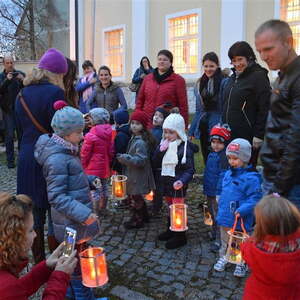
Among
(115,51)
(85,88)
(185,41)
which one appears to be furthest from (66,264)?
(115,51)

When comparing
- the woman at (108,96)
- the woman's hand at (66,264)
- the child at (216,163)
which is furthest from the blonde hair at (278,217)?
the woman at (108,96)

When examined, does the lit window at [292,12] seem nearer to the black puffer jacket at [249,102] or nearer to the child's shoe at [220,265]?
the black puffer jacket at [249,102]

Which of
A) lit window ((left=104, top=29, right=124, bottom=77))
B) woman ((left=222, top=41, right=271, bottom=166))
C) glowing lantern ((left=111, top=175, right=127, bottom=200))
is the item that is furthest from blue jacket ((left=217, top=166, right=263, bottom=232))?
lit window ((left=104, top=29, right=124, bottom=77))

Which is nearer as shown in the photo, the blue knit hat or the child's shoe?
the blue knit hat

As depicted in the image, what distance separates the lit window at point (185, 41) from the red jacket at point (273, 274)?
14.0m

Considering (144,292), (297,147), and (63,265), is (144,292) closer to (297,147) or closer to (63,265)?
(63,265)

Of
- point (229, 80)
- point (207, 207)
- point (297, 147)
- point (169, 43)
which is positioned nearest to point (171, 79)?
point (229, 80)

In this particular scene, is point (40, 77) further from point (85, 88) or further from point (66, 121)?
point (85, 88)

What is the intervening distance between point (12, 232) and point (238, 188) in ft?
6.89

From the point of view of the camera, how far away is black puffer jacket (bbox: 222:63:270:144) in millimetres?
3887

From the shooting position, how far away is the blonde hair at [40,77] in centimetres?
327

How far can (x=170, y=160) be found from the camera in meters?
4.15

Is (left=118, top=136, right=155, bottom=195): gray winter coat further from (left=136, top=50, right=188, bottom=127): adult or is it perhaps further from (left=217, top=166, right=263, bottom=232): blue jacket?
(left=217, top=166, right=263, bottom=232): blue jacket

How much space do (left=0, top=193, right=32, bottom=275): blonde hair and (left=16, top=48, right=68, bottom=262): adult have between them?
1.28m
